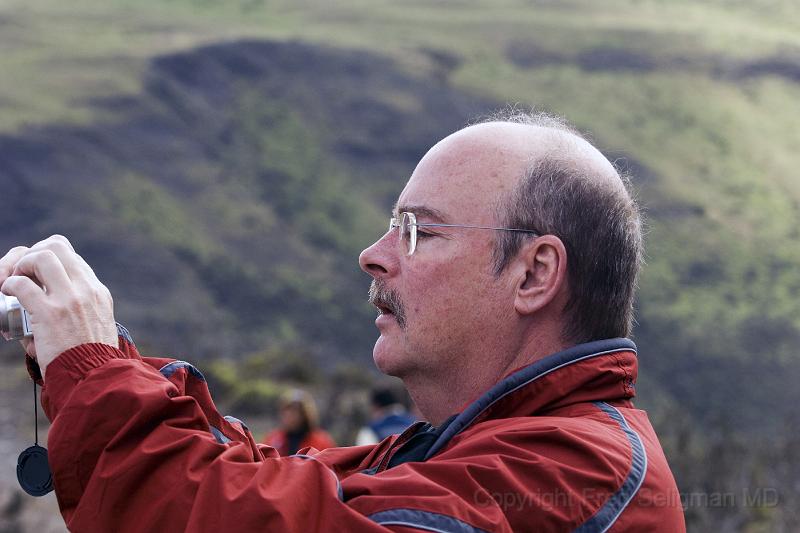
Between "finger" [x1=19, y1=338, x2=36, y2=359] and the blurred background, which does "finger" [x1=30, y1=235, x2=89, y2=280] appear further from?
the blurred background

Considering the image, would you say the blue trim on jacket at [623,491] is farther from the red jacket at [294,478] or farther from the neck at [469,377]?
the neck at [469,377]

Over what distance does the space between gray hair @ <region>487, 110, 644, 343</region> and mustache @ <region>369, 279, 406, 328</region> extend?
18cm

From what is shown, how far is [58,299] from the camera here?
1.78m

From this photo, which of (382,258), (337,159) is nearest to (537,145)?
(382,258)

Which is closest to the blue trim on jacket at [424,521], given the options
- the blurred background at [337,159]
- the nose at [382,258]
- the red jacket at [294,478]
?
the red jacket at [294,478]

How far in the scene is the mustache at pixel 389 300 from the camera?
81.4 inches

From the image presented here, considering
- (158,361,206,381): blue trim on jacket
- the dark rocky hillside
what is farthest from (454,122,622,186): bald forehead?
the dark rocky hillside

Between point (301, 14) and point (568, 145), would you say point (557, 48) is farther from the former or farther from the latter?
point (568, 145)

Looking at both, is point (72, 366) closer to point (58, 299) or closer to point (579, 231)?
point (58, 299)

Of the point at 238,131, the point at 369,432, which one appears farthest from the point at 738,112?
the point at 369,432

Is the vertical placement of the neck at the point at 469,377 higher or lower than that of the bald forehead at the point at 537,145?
lower

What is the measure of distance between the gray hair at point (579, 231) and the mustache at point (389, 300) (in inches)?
7.3

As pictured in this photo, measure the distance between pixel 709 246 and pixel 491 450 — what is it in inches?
1539

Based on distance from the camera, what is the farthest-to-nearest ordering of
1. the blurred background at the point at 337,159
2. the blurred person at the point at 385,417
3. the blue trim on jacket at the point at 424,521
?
the blurred background at the point at 337,159, the blurred person at the point at 385,417, the blue trim on jacket at the point at 424,521
